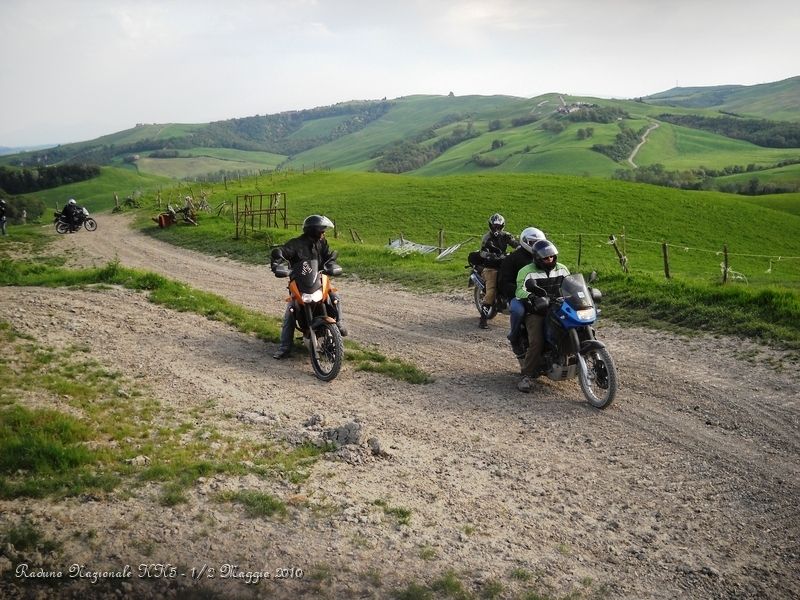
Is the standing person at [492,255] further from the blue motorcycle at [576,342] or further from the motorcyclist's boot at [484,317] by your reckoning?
the blue motorcycle at [576,342]

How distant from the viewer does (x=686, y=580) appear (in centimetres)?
443

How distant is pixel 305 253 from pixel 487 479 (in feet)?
17.1

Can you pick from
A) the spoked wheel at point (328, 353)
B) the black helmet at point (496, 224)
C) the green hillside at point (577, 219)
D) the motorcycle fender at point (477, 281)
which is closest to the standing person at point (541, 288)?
the spoked wheel at point (328, 353)

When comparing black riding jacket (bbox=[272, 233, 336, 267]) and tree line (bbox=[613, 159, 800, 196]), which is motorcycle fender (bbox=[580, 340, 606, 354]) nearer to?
black riding jacket (bbox=[272, 233, 336, 267])

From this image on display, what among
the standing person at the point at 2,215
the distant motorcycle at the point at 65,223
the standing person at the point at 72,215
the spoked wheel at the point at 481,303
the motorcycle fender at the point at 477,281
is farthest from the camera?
the distant motorcycle at the point at 65,223

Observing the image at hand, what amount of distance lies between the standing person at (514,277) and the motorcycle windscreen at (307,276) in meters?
3.06

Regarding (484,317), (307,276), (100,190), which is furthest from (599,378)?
(100,190)

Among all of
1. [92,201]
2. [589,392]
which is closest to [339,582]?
[589,392]

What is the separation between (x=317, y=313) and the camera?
377 inches

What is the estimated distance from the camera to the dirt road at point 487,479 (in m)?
4.39

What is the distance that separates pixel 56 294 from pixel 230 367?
5.70 m

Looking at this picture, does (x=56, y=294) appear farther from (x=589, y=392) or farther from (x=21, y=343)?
(x=589, y=392)

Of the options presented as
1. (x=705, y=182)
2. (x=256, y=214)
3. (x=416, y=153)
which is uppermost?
(x=416, y=153)

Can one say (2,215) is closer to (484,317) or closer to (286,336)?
(286,336)
